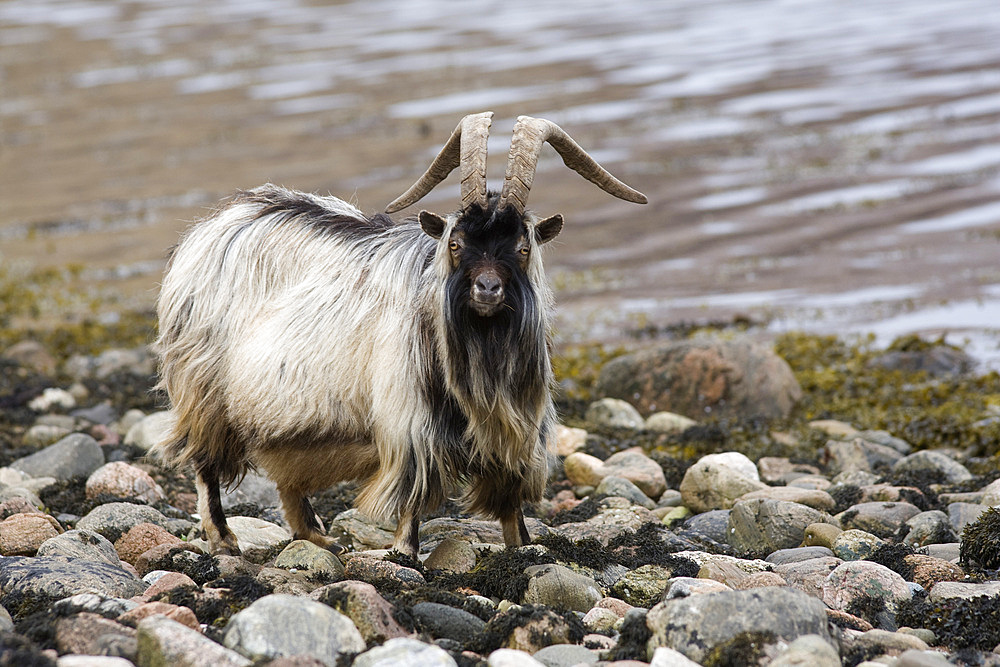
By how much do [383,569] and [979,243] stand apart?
10894mm

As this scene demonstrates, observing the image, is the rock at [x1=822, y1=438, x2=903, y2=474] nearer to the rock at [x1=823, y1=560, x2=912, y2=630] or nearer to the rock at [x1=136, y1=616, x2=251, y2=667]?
the rock at [x1=823, y1=560, x2=912, y2=630]

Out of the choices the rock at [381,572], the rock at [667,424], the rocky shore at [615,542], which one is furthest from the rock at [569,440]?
the rock at [381,572]

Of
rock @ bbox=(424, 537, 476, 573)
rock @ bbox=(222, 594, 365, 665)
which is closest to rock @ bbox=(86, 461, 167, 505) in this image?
rock @ bbox=(424, 537, 476, 573)

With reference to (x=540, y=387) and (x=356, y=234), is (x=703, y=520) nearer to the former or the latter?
(x=540, y=387)

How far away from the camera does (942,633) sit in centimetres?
523

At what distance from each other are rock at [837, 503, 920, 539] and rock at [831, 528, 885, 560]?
48 centimetres

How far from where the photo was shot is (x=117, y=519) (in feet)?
23.5

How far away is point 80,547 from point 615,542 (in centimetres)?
287

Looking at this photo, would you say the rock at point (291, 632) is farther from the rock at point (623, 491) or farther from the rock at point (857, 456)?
the rock at point (857, 456)

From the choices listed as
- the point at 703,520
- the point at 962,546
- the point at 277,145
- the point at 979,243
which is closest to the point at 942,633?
the point at 962,546

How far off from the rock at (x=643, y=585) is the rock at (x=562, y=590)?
0.62 feet

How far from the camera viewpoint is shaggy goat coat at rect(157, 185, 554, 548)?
241 inches

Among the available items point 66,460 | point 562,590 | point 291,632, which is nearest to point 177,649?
point 291,632

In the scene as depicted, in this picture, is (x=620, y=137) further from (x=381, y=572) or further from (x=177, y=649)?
(x=177, y=649)
